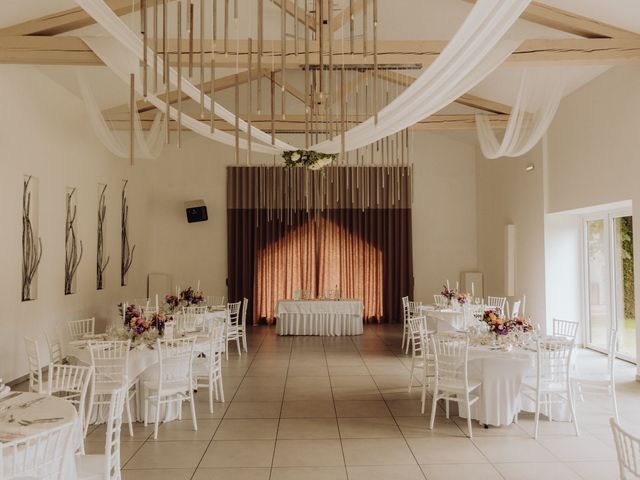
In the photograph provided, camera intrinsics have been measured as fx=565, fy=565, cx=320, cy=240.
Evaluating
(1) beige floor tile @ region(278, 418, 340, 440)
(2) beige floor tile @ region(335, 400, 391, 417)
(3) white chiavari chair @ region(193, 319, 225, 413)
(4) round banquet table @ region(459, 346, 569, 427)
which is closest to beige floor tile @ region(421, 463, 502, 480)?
(4) round banquet table @ region(459, 346, 569, 427)

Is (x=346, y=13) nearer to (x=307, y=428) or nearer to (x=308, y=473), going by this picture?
(x=307, y=428)

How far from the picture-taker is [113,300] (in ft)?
37.7

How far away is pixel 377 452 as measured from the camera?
16.1 ft

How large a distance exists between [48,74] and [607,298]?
9.74 meters

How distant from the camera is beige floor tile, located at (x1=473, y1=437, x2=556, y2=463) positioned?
4.72 metres

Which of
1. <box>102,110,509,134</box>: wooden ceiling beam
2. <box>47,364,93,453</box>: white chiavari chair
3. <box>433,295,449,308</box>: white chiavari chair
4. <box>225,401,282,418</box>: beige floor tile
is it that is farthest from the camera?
<box>102,110,509,134</box>: wooden ceiling beam

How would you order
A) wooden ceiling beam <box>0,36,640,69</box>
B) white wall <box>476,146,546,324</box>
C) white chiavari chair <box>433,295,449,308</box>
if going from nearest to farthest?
wooden ceiling beam <box>0,36,640,69</box>
white chiavari chair <box>433,295,449,308</box>
white wall <box>476,146,546,324</box>

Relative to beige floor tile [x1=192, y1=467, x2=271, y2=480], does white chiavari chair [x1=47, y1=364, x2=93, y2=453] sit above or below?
above

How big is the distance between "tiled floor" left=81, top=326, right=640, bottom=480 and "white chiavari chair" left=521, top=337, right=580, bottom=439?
236 millimetres

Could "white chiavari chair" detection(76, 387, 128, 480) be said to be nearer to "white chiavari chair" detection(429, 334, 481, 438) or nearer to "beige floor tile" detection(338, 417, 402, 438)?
"beige floor tile" detection(338, 417, 402, 438)

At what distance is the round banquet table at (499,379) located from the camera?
5.51 m

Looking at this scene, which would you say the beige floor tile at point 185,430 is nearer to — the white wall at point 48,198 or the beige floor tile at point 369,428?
the beige floor tile at point 369,428

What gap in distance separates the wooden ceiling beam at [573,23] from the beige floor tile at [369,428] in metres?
5.40

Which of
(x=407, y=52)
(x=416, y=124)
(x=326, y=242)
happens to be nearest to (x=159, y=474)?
(x=407, y=52)
